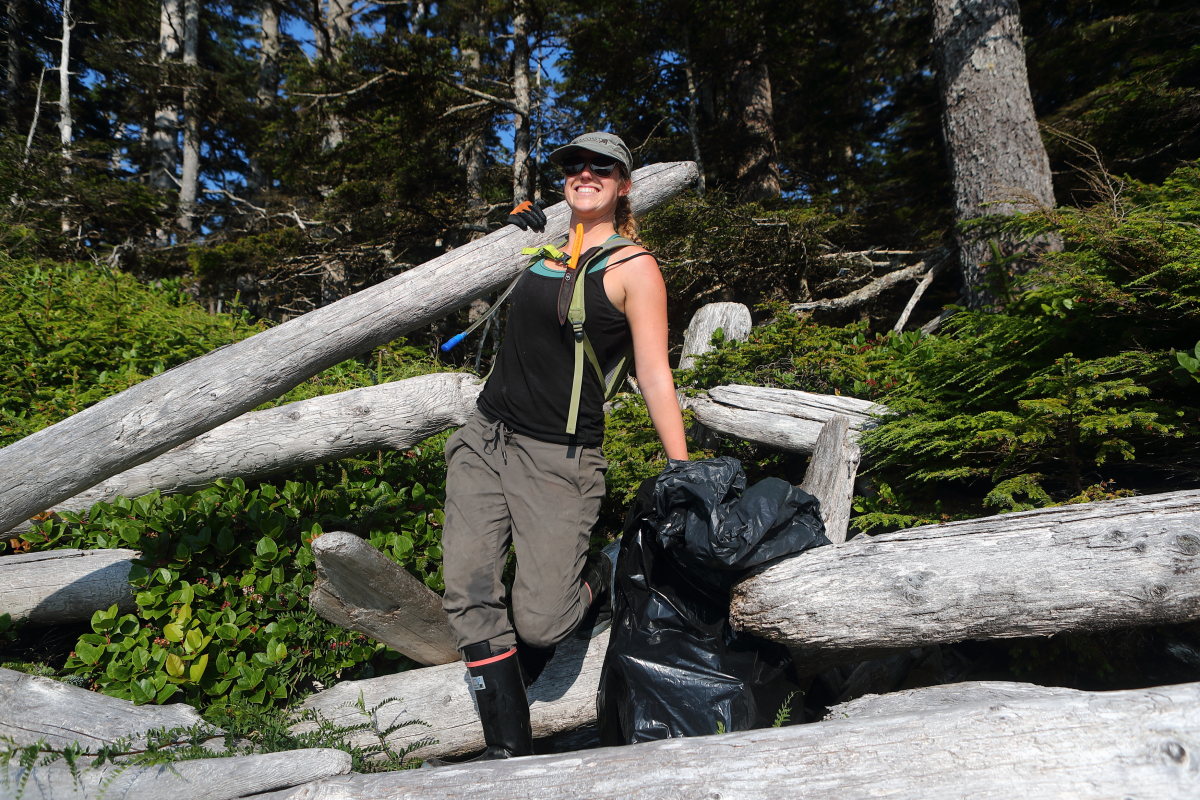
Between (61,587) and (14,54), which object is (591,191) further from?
(14,54)

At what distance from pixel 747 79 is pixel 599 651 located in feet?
31.3

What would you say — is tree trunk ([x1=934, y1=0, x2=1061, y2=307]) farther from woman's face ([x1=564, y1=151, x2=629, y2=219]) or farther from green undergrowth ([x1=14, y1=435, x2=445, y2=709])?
green undergrowth ([x1=14, y1=435, x2=445, y2=709])

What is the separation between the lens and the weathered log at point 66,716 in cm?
223

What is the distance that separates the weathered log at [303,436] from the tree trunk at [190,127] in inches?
447

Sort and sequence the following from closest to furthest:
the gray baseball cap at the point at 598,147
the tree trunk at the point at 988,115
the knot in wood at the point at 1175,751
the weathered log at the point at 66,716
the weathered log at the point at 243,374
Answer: the knot in wood at the point at 1175,751, the weathered log at the point at 66,716, the gray baseball cap at the point at 598,147, the weathered log at the point at 243,374, the tree trunk at the point at 988,115

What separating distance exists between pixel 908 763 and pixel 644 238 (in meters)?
7.17

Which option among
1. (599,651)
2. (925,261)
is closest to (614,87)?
(925,261)

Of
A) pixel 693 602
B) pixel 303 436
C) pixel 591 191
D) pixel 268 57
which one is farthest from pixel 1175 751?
pixel 268 57

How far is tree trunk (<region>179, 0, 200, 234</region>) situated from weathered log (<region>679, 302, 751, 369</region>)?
12045mm

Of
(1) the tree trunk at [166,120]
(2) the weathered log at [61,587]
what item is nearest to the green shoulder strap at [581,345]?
(2) the weathered log at [61,587]

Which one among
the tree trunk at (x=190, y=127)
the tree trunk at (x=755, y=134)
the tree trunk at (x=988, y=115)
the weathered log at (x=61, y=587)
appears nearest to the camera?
the weathered log at (x=61, y=587)

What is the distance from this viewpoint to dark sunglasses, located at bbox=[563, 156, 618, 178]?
2.43 metres

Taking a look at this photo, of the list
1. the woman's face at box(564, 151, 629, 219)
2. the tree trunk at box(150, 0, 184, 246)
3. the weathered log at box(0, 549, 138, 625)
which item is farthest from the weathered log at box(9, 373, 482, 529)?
the tree trunk at box(150, 0, 184, 246)

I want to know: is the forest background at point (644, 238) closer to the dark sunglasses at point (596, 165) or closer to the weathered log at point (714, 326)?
the weathered log at point (714, 326)
